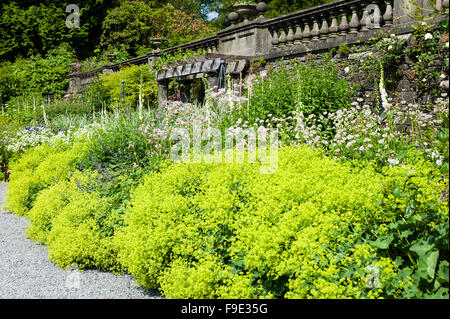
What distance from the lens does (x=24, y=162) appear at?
717 centimetres

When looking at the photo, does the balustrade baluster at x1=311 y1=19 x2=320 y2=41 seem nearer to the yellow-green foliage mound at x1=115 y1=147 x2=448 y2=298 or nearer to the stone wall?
the stone wall

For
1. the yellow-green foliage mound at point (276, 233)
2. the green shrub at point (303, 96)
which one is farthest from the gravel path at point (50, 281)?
the green shrub at point (303, 96)

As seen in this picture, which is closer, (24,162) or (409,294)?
(409,294)

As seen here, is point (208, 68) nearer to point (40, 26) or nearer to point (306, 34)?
point (306, 34)

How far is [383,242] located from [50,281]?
3.10m

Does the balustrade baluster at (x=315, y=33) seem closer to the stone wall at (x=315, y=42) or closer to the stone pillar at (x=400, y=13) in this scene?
the stone wall at (x=315, y=42)

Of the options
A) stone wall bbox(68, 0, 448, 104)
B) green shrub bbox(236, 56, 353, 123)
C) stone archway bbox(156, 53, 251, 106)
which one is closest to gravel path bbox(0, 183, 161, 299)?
green shrub bbox(236, 56, 353, 123)

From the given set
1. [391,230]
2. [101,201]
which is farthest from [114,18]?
[391,230]

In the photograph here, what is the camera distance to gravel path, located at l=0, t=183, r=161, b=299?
348cm

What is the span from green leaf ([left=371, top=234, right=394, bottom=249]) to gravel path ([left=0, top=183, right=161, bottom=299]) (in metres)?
1.92

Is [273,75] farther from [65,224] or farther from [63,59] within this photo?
[63,59]

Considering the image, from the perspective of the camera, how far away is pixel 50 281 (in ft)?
12.4

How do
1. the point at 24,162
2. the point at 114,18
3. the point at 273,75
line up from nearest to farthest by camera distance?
the point at 24,162 → the point at 273,75 → the point at 114,18
